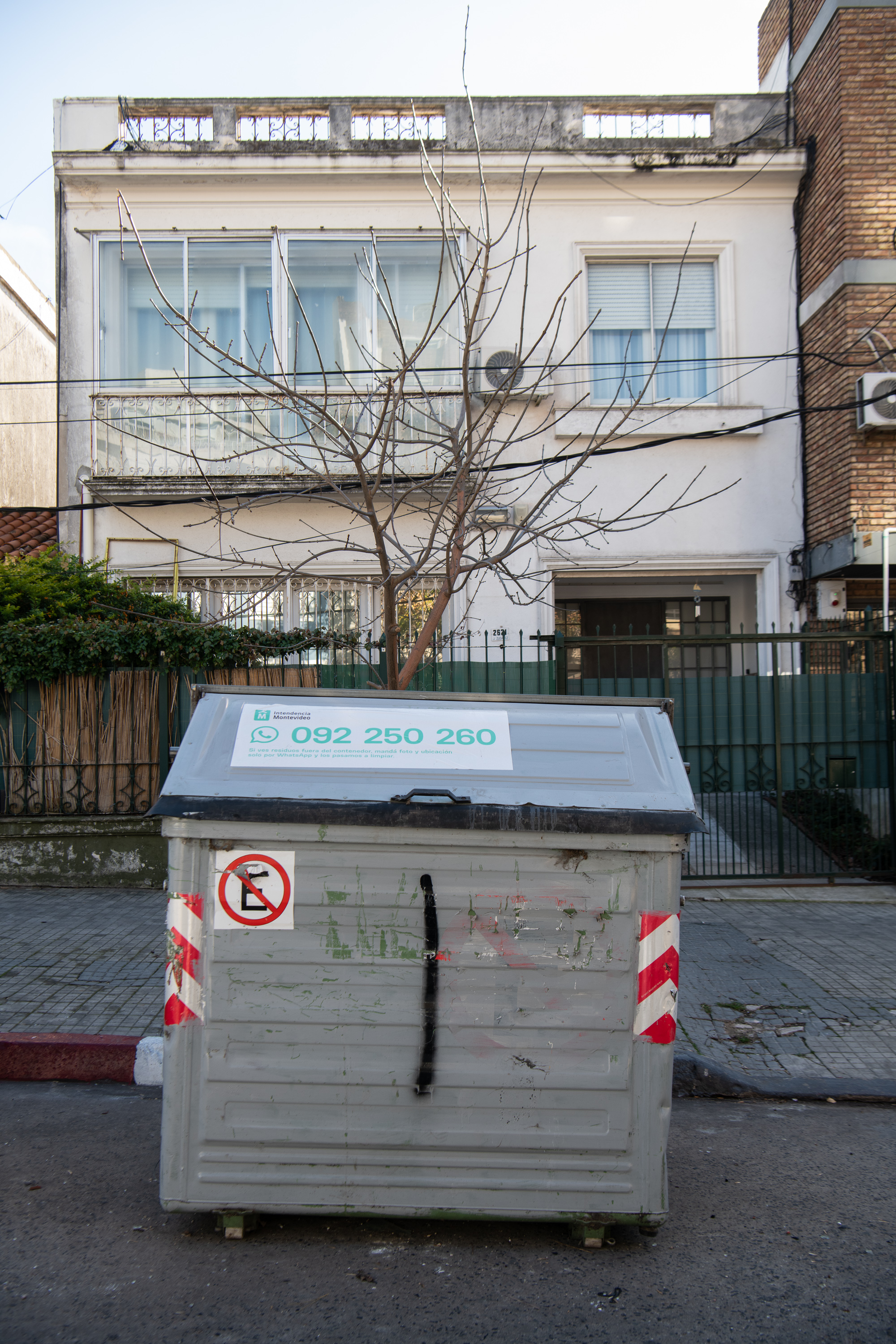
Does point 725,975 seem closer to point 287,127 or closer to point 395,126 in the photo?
point 395,126

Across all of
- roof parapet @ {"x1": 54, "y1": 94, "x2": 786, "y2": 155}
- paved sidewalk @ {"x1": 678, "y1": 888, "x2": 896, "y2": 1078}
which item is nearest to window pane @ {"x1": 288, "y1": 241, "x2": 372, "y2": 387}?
roof parapet @ {"x1": 54, "y1": 94, "x2": 786, "y2": 155}

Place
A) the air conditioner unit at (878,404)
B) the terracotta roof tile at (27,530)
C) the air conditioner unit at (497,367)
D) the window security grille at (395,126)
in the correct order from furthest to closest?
the terracotta roof tile at (27,530), the window security grille at (395,126), the air conditioner unit at (497,367), the air conditioner unit at (878,404)

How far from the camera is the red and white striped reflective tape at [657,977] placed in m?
2.92

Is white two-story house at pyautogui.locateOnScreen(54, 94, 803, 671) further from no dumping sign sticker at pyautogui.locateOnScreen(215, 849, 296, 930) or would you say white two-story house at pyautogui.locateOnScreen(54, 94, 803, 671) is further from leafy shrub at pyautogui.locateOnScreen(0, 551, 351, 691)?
no dumping sign sticker at pyautogui.locateOnScreen(215, 849, 296, 930)

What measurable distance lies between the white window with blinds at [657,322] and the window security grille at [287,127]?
3.82 metres

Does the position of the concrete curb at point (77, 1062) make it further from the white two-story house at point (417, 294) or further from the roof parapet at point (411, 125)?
the roof parapet at point (411, 125)

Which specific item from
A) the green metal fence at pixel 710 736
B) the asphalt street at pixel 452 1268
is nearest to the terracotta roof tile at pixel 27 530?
the green metal fence at pixel 710 736

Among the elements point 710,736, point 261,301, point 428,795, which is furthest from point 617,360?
point 428,795

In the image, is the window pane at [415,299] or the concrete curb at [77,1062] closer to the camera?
the concrete curb at [77,1062]

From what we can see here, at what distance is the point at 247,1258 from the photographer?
2.90 m

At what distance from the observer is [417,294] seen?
1138cm

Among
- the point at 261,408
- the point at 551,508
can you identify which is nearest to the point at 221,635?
the point at 261,408

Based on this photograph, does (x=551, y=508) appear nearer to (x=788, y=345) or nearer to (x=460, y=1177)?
(x=788, y=345)

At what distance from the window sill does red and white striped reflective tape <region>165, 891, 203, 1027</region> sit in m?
9.02
